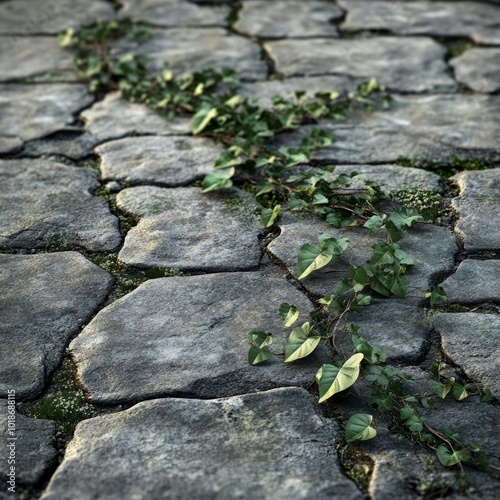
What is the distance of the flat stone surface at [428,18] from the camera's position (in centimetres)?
421

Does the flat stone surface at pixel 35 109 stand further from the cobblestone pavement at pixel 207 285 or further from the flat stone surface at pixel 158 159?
the flat stone surface at pixel 158 159

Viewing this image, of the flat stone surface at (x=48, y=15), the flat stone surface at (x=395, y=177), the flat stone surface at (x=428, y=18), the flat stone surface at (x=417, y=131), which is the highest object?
the flat stone surface at (x=395, y=177)

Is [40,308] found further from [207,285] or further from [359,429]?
[359,429]

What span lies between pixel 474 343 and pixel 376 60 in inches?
86.9

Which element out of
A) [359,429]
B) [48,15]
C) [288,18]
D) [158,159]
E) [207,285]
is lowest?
[48,15]

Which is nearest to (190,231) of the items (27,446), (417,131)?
(27,446)

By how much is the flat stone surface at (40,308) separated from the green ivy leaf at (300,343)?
1.70ft

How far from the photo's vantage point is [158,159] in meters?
2.93

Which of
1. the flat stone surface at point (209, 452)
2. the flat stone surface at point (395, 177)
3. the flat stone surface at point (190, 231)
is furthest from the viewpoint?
the flat stone surface at point (395, 177)

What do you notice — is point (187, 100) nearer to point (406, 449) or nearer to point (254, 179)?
point (254, 179)

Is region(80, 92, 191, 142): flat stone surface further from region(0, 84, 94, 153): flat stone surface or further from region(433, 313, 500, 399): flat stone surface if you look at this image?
region(433, 313, 500, 399): flat stone surface

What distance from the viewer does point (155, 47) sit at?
161 inches

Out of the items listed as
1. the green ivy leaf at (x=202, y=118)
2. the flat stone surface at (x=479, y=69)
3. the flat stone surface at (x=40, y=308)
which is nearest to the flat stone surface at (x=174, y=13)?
the flat stone surface at (x=479, y=69)

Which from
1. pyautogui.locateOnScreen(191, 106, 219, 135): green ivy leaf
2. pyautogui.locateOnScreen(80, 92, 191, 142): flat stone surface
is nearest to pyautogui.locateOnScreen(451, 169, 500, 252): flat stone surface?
pyautogui.locateOnScreen(191, 106, 219, 135): green ivy leaf
